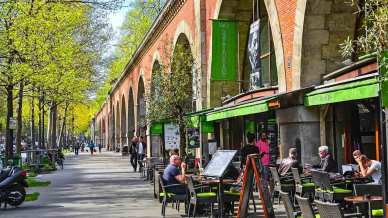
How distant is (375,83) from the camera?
9.39 meters

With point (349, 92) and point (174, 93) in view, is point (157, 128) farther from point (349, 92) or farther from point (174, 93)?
point (349, 92)

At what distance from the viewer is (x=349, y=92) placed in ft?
34.1

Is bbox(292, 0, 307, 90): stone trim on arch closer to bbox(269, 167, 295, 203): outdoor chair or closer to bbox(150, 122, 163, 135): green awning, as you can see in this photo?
bbox(269, 167, 295, 203): outdoor chair

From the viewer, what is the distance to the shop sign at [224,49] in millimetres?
21250

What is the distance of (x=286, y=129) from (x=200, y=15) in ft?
32.7

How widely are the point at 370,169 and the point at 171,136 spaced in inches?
510

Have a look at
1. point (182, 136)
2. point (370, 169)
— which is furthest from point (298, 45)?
point (182, 136)

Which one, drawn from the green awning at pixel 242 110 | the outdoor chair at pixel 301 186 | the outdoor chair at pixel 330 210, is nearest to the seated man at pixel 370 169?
the outdoor chair at pixel 301 186

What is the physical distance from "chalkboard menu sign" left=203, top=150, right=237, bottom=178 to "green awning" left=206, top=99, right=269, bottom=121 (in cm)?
214

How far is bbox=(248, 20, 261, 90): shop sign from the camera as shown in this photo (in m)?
20.5

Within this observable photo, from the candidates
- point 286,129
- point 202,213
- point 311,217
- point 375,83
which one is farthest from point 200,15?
point 311,217

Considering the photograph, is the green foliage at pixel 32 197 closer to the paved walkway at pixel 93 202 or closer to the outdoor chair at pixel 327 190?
the paved walkway at pixel 93 202

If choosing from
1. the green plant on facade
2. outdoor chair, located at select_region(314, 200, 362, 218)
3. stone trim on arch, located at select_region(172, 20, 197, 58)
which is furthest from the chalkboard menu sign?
stone trim on arch, located at select_region(172, 20, 197, 58)

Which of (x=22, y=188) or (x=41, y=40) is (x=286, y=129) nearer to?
(x=22, y=188)
